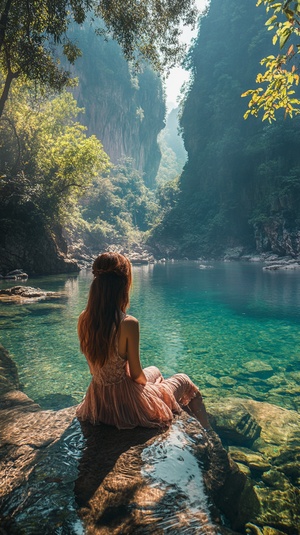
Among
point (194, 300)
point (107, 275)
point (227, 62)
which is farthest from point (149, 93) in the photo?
point (107, 275)

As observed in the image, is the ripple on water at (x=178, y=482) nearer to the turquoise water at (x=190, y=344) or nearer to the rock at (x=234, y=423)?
the rock at (x=234, y=423)

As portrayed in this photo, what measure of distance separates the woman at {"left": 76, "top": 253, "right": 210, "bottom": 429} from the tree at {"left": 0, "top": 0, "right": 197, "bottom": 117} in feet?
35.2

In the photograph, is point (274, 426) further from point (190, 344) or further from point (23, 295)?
point (23, 295)

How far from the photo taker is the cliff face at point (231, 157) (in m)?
42.0

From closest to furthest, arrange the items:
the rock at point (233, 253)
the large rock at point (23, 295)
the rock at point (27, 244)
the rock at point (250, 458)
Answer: the rock at point (250, 458) < the large rock at point (23, 295) < the rock at point (27, 244) < the rock at point (233, 253)

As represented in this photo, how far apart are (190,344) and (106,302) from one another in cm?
642

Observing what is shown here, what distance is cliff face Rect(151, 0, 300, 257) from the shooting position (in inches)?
1652

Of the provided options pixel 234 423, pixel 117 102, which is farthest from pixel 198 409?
pixel 117 102

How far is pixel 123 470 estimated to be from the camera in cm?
200

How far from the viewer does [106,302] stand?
98.0 inches

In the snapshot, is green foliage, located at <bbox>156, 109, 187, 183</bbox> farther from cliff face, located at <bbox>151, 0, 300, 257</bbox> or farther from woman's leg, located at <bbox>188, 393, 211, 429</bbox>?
woman's leg, located at <bbox>188, 393, 211, 429</bbox>

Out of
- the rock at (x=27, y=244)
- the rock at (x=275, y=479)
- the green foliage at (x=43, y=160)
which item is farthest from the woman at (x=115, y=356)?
the green foliage at (x=43, y=160)

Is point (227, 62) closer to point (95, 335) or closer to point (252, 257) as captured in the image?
point (252, 257)

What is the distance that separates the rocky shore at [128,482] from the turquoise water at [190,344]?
227cm
